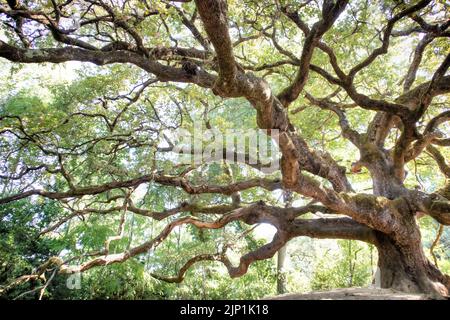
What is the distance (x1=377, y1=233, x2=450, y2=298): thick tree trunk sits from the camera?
16.4 ft

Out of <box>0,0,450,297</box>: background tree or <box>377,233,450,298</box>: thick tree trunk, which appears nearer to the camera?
<box>0,0,450,297</box>: background tree

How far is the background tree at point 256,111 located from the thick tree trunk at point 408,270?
19mm

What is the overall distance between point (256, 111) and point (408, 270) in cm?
393

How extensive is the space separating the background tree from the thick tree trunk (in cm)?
2

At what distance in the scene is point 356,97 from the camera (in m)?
5.08

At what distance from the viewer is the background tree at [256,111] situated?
3982mm

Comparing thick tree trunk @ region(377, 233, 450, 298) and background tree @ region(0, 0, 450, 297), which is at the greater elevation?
background tree @ region(0, 0, 450, 297)

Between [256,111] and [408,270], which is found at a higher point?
[256,111]

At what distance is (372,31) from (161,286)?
10164 millimetres

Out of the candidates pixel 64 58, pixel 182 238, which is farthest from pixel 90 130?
pixel 182 238

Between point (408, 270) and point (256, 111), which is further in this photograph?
point (408, 270)

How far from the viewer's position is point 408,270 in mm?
5219

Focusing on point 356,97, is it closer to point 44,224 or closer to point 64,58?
point 64,58

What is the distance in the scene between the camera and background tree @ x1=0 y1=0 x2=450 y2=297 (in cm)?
398
